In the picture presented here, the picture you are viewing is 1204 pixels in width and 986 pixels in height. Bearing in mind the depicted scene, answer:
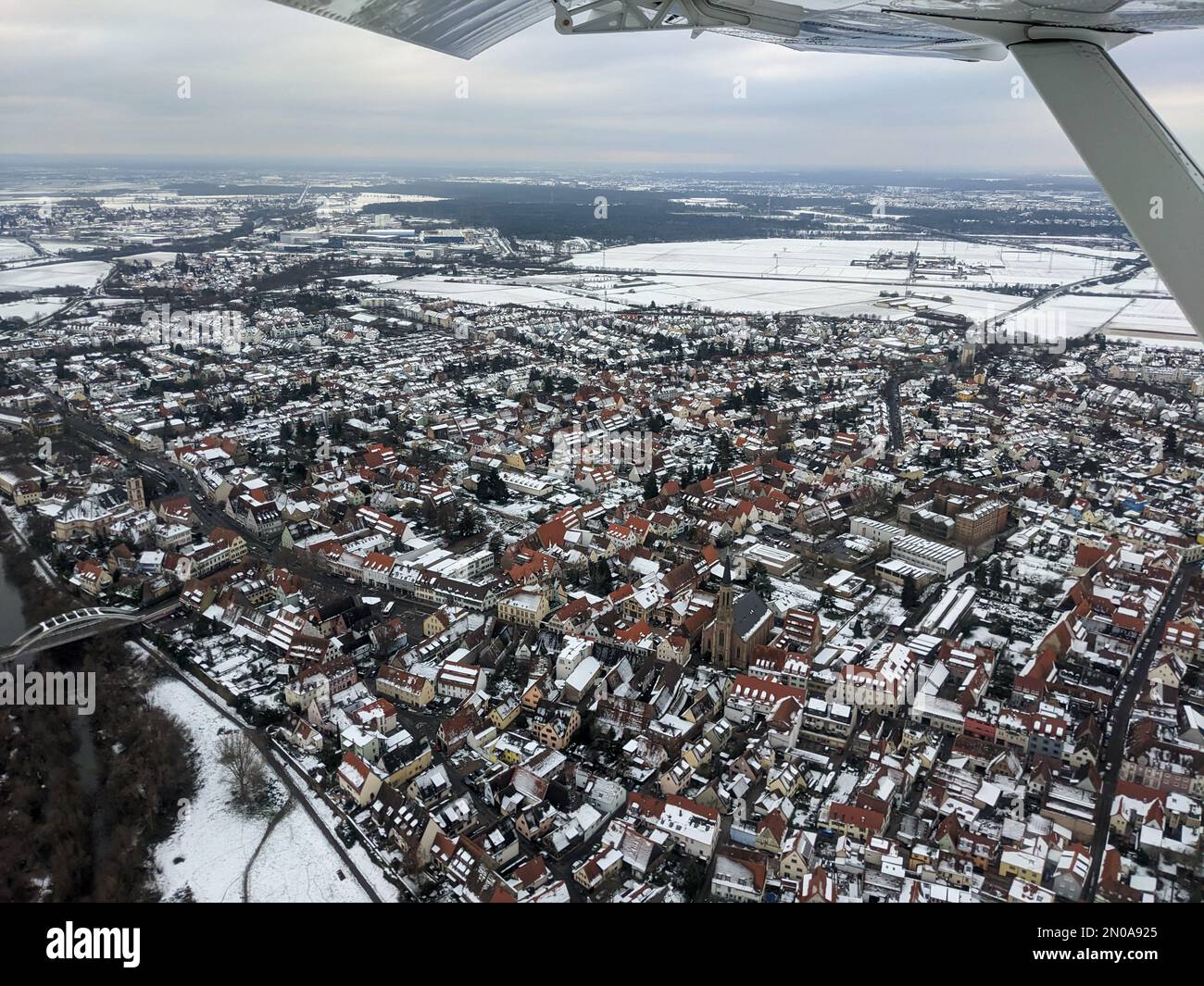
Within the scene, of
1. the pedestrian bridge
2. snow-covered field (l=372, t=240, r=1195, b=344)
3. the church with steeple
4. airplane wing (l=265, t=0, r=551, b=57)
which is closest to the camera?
airplane wing (l=265, t=0, r=551, b=57)

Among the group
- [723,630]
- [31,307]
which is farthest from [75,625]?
[31,307]

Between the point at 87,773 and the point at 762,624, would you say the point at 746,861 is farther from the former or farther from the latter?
the point at 87,773

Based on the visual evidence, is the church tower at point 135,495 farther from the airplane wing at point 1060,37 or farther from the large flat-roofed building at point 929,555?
the airplane wing at point 1060,37

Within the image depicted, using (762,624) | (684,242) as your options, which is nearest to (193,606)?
(762,624)

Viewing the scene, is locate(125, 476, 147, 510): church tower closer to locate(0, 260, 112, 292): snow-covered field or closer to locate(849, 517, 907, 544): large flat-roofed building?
locate(849, 517, 907, 544): large flat-roofed building

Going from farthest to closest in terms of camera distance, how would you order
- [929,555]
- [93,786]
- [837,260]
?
[837,260]
[929,555]
[93,786]

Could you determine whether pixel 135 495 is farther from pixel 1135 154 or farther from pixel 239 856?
pixel 1135 154

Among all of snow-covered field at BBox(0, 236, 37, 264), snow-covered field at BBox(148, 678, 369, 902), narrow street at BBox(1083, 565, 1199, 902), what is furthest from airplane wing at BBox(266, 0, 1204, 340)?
snow-covered field at BBox(0, 236, 37, 264)
